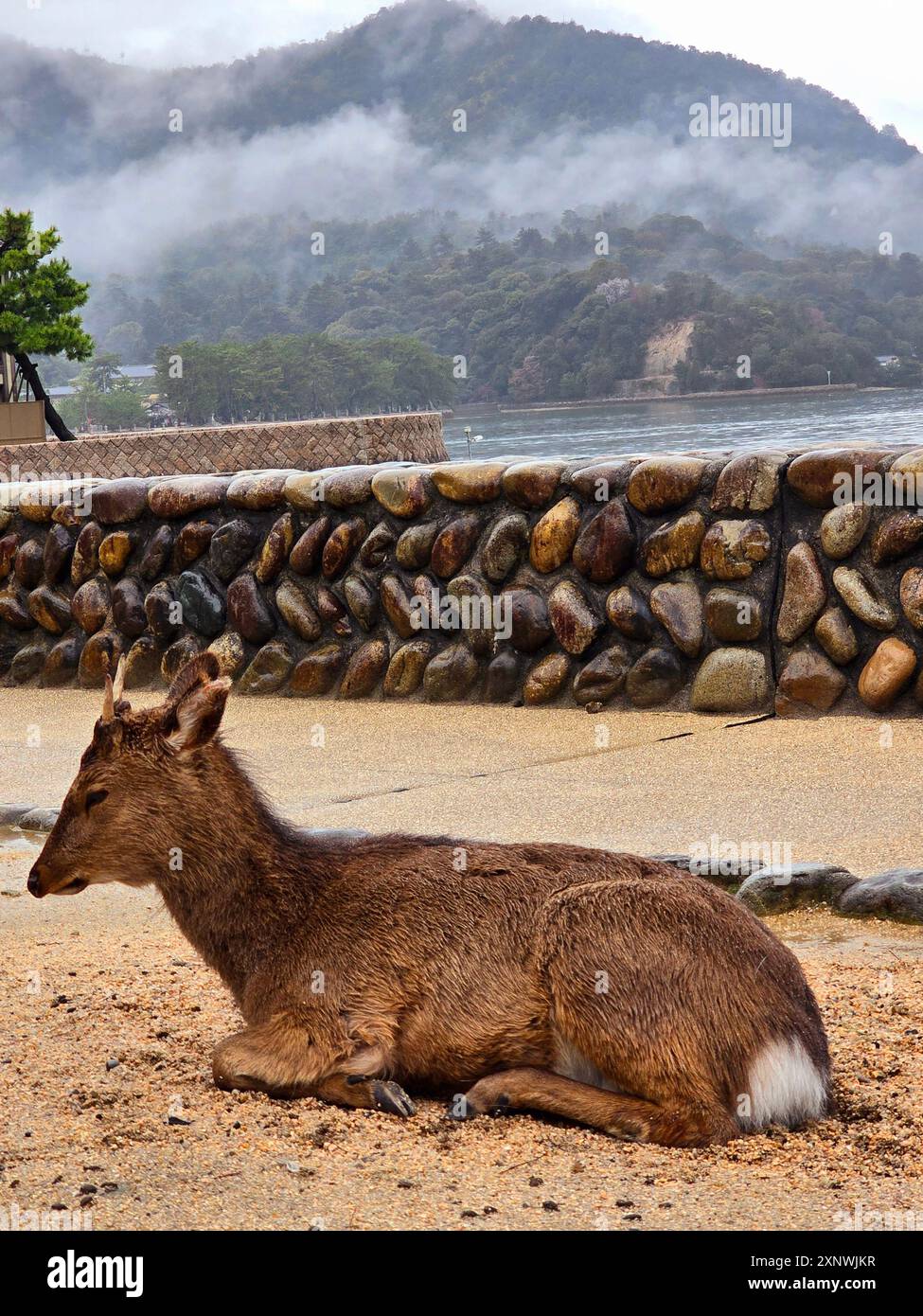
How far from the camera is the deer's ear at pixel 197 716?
393cm

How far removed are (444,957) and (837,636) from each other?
538 cm

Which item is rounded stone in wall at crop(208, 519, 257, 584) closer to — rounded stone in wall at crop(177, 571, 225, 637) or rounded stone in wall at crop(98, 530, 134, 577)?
rounded stone in wall at crop(177, 571, 225, 637)

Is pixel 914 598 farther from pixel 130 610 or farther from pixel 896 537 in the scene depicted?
pixel 130 610

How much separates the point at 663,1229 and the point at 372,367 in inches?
2052

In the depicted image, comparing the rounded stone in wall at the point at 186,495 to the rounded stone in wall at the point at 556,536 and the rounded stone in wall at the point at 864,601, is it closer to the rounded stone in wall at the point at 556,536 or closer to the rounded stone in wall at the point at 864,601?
the rounded stone in wall at the point at 556,536

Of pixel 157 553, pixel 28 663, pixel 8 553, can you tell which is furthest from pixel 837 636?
pixel 8 553

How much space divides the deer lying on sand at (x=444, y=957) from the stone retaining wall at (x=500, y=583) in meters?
4.93

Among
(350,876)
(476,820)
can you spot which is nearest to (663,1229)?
(350,876)

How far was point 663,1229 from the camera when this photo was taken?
2936 mm

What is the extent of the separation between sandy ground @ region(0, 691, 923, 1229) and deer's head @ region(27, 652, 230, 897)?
0.61 m

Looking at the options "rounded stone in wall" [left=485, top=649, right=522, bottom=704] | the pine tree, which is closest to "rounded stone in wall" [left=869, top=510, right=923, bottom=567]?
"rounded stone in wall" [left=485, top=649, right=522, bottom=704]

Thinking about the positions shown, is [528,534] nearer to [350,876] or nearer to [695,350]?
[350,876]

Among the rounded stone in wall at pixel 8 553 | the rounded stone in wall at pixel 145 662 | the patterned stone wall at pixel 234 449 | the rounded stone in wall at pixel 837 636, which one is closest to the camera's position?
the rounded stone in wall at pixel 837 636

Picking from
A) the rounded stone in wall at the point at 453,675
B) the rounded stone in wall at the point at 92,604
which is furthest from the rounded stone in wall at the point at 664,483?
the rounded stone in wall at the point at 92,604
